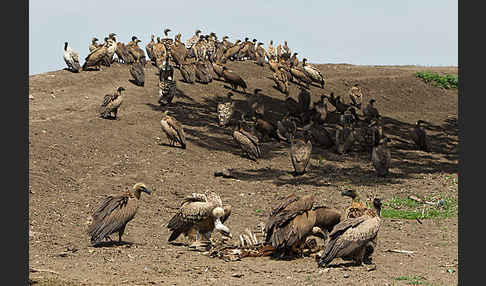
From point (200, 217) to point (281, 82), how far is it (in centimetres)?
1977

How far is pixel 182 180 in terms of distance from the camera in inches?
602

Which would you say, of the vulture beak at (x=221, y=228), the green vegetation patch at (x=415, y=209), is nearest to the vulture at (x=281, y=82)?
the green vegetation patch at (x=415, y=209)

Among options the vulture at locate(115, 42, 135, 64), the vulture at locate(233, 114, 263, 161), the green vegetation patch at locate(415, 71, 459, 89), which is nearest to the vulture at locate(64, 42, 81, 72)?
the vulture at locate(115, 42, 135, 64)

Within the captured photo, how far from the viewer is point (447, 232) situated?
11.4 metres

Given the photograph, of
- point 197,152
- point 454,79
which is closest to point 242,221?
point 197,152

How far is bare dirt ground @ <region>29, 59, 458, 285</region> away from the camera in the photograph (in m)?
8.38

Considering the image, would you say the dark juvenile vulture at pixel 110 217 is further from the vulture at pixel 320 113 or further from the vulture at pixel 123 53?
the vulture at pixel 123 53

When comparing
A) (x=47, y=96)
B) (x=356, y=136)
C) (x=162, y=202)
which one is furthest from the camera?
(x=47, y=96)

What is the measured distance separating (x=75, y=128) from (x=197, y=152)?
153 inches

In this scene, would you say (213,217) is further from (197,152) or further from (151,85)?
(151,85)

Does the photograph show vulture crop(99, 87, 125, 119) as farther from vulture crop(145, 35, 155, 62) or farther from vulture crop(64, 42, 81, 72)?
vulture crop(145, 35, 155, 62)

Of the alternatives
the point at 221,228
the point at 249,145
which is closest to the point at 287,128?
the point at 249,145

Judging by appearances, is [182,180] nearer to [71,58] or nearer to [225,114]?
[225,114]

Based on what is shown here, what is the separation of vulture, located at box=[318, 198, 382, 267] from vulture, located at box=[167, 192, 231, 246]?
5.97 ft
